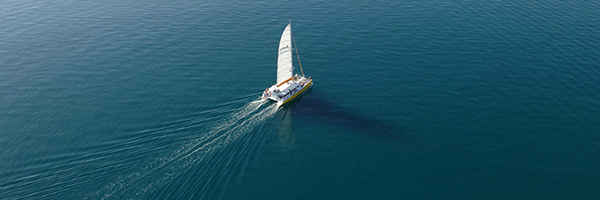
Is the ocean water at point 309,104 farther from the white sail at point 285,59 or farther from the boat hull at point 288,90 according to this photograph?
the white sail at point 285,59

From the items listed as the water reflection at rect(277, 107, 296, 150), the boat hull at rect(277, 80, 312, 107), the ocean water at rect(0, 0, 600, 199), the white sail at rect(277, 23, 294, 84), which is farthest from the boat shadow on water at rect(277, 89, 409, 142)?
the white sail at rect(277, 23, 294, 84)

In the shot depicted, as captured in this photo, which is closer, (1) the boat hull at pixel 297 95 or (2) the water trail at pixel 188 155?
(2) the water trail at pixel 188 155

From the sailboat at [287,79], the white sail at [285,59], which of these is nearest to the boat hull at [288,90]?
the sailboat at [287,79]

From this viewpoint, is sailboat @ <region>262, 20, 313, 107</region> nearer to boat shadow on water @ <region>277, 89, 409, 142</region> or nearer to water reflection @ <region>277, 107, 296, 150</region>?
boat shadow on water @ <region>277, 89, 409, 142</region>

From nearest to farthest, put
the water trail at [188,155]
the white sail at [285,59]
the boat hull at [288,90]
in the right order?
the water trail at [188,155], the boat hull at [288,90], the white sail at [285,59]

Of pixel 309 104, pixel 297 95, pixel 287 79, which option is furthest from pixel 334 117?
pixel 287 79

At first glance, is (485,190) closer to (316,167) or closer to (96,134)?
(316,167)

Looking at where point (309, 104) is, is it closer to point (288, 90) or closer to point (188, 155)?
point (288, 90)
